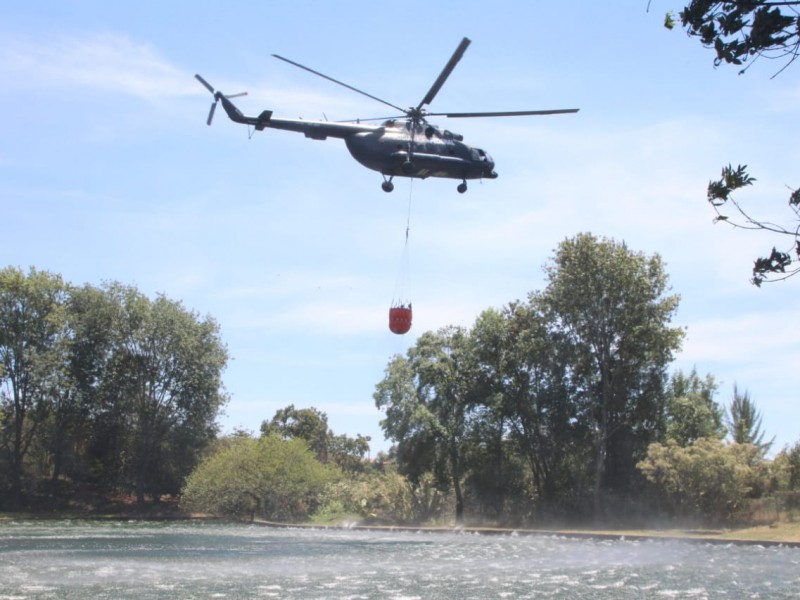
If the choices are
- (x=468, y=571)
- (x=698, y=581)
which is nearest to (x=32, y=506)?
→ (x=468, y=571)

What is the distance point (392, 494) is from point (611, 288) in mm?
15071

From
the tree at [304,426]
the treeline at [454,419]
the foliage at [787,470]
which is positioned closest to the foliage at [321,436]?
the tree at [304,426]

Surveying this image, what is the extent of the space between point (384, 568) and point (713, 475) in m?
15.4

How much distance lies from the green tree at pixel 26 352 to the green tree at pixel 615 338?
27.3 meters

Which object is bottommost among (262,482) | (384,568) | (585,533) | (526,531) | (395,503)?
(384,568)

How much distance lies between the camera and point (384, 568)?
20531 mm

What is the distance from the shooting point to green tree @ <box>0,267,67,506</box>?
47.9 metres

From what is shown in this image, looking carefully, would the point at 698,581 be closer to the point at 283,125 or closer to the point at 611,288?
the point at 283,125

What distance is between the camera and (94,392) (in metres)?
50.3

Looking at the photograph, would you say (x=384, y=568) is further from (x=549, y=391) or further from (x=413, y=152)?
(x=549, y=391)

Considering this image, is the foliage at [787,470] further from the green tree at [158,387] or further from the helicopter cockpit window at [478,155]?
the green tree at [158,387]

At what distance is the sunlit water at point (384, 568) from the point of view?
16.0 meters

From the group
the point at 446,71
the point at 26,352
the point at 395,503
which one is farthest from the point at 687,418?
the point at 26,352

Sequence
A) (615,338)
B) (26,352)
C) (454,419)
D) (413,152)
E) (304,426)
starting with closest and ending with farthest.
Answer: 1. (413,152)
2. (615,338)
3. (454,419)
4. (26,352)
5. (304,426)
